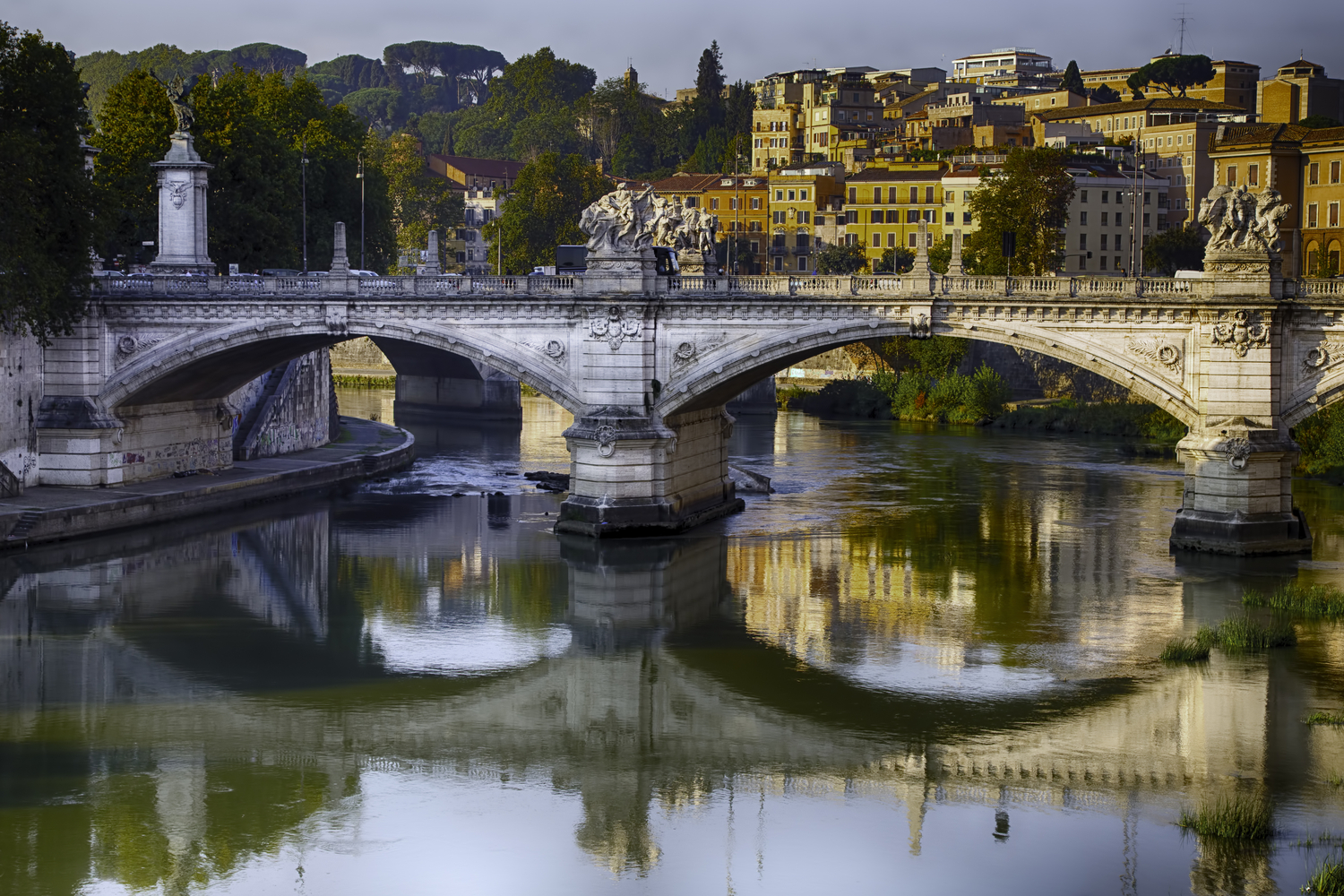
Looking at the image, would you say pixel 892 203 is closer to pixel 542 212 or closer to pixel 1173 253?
pixel 542 212

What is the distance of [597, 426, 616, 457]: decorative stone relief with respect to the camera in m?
30.7

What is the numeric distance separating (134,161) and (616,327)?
16.4 meters

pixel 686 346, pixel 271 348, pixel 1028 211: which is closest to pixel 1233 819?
pixel 686 346

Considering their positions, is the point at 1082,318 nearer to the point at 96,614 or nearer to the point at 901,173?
the point at 96,614

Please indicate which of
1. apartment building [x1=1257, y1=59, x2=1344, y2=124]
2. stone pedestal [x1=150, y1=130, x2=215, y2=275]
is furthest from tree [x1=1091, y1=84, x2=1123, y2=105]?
stone pedestal [x1=150, y1=130, x2=215, y2=275]

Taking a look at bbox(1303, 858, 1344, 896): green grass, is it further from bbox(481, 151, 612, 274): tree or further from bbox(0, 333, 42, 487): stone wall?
bbox(481, 151, 612, 274): tree

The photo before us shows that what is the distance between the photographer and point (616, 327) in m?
31.2

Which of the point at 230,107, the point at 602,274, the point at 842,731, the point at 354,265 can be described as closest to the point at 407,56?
the point at 354,265

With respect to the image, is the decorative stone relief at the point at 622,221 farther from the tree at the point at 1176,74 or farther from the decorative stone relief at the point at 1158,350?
the tree at the point at 1176,74

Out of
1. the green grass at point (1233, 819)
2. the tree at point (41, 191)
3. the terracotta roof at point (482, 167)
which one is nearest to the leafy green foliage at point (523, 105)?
the terracotta roof at point (482, 167)

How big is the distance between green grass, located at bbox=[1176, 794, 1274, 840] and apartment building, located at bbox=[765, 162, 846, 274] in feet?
217

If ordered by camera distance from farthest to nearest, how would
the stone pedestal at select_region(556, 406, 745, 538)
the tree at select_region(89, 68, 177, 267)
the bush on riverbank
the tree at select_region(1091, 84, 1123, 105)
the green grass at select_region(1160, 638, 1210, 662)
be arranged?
the tree at select_region(1091, 84, 1123, 105) < the bush on riverbank < the tree at select_region(89, 68, 177, 267) < the stone pedestal at select_region(556, 406, 745, 538) < the green grass at select_region(1160, 638, 1210, 662)

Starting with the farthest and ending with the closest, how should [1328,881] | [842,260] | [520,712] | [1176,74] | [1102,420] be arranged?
[1176,74]
[842,260]
[1102,420]
[520,712]
[1328,881]

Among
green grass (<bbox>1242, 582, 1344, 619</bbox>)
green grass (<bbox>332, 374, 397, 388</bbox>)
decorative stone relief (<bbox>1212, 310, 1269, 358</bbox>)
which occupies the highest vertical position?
decorative stone relief (<bbox>1212, 310, 1269, 358</bbox>)
